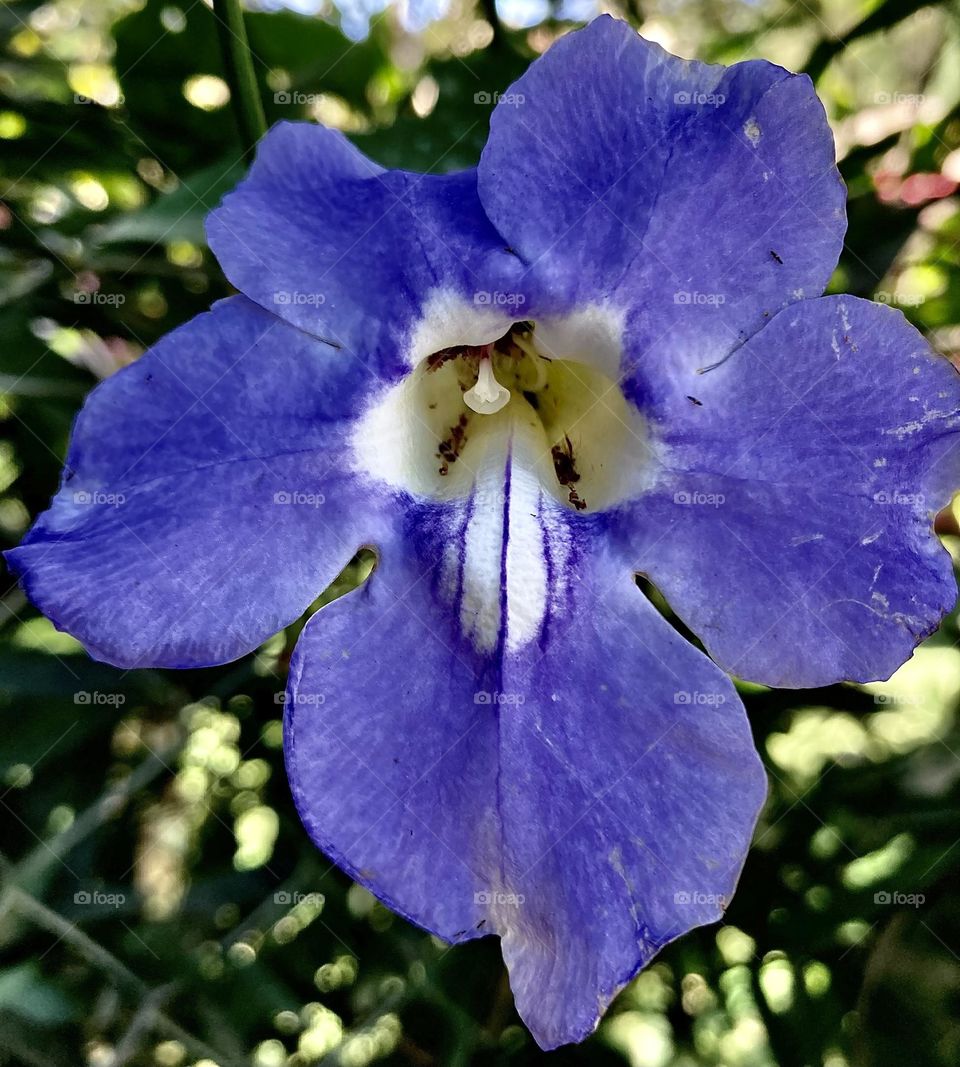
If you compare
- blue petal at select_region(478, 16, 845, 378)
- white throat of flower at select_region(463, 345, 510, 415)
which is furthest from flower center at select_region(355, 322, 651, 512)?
blue petal at select_region(478, 16, 845, 378)

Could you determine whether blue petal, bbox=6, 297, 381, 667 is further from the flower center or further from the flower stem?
the flower stem

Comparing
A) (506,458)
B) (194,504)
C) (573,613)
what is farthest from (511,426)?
(194,504)

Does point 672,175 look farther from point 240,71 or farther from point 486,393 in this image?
point 240,71

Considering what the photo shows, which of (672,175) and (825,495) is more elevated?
(672,175)

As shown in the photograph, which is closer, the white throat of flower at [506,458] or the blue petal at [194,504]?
the blue petal at [194,504]

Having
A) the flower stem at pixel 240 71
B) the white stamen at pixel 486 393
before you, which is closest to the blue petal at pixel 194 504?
the white stamen at pixel 486 393

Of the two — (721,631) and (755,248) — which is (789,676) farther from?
(755,248)

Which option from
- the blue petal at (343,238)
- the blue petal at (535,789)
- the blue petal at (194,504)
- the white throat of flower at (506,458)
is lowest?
the blue petal at (535,789)

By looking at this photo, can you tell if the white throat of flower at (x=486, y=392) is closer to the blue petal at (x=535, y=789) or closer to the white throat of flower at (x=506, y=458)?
the white throat of flower at (x=506, y=458)
